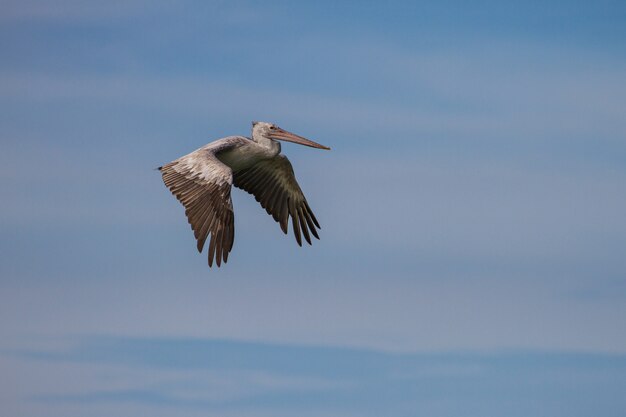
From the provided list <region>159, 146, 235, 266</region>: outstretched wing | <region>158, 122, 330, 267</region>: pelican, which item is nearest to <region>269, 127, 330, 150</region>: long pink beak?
<region>158, 122, 330, 267</region>: pelican

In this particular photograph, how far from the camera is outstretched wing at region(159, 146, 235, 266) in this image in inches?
1089

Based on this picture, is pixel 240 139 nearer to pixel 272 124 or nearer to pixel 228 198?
pixel 272 124

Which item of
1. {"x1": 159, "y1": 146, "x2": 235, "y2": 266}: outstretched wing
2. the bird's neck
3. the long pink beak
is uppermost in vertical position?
the long pink beak

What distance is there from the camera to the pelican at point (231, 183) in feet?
91.6

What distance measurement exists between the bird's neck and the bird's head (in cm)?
9

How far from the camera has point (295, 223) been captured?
33781 mm

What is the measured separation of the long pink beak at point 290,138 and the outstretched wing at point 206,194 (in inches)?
102

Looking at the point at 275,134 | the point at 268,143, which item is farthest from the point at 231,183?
the point at 275,134

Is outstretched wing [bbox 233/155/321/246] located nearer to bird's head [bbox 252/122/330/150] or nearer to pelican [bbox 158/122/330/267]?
pelican [bbox 158/122/330/267]

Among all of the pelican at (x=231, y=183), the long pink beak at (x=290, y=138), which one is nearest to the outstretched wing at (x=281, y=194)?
the pelican at (x=231, y=183)

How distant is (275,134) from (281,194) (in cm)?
204

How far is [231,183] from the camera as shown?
1134 inches

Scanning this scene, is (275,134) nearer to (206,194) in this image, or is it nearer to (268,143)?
(268,143)

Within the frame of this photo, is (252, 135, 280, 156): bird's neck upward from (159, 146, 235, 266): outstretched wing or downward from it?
upward
